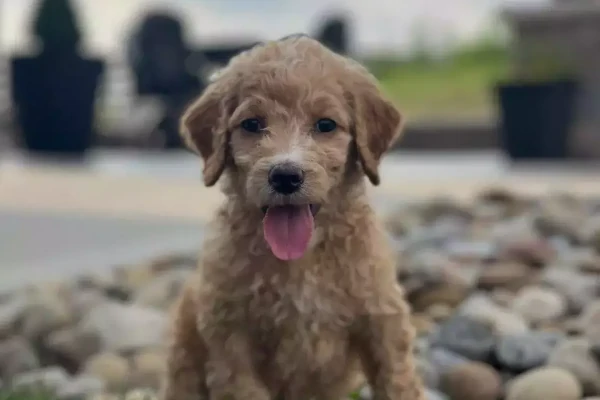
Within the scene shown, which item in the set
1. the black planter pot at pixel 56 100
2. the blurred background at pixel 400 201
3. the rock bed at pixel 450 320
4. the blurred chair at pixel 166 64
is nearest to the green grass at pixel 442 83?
the blurred background at pixel 400 201

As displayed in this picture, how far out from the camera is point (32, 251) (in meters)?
4.69

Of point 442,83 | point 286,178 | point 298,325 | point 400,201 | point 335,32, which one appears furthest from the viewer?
point 442,83

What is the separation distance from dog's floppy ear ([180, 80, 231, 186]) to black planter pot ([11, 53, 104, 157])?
7.93 metres

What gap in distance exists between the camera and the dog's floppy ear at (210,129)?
5.91 ft

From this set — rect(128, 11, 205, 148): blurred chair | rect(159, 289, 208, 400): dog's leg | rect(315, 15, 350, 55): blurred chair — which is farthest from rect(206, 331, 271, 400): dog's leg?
rect(128, 11, 205, 148): blurred chair

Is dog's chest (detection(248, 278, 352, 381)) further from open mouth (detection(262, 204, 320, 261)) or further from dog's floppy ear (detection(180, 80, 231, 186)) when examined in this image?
dog's floppy ear (detection(180, 80, 231, 186))

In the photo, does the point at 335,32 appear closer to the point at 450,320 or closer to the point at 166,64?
the point at 166,64

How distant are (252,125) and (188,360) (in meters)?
0.52

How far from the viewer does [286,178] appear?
5.30ft

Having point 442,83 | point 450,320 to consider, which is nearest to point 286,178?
point 450,320

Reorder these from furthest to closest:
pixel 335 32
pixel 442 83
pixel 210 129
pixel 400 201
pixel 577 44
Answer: pixel 442 83 → pixel 335 32 → pixel 577 44 → pixel 400 201 → pixel 210 129

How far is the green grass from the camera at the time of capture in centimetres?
1175

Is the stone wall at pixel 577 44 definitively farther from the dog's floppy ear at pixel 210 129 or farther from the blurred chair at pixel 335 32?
the dog's floppy ear at pixel 210 129

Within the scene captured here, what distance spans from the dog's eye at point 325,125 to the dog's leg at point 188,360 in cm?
47
